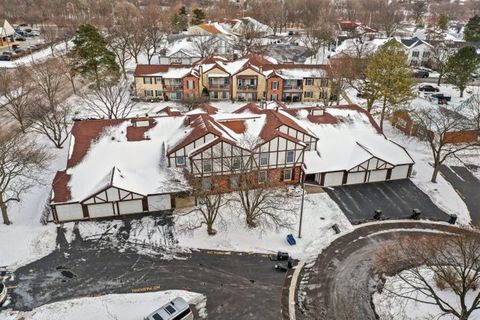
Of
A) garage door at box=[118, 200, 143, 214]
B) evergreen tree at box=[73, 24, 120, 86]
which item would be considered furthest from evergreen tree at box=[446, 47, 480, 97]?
evergreen tree at box=[73, 24, 120, 86]

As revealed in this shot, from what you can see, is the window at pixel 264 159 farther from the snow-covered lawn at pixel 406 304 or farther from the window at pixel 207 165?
the snow-covered lawn at pixel 406 304

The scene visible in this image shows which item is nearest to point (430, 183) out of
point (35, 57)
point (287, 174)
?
point (287, 174)

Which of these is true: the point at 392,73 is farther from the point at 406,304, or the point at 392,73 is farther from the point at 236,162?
the point at 406,304

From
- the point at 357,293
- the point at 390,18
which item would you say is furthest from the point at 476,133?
the point at 390,18

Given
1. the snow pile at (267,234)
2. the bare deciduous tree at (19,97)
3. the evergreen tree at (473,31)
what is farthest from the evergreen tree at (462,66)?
the bare deciduous tree at (19,97)

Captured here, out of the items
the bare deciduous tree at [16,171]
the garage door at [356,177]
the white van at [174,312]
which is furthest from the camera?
the garage door at [356,177]
